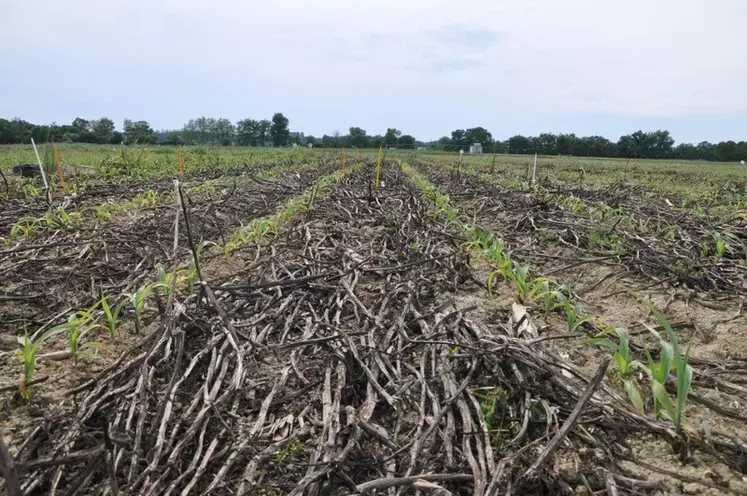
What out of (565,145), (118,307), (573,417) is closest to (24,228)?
(118,307)

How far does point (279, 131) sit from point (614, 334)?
Answer: 79353 millimetres

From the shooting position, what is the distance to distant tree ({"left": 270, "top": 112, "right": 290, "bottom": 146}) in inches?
2921

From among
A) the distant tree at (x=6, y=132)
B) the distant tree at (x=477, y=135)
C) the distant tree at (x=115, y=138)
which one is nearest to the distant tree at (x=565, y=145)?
the distant tree at (x=477, y=135)

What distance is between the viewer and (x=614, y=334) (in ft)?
8.43

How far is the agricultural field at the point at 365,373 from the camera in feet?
4.81

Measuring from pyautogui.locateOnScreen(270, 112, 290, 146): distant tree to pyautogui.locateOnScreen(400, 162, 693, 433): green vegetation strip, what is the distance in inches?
2850

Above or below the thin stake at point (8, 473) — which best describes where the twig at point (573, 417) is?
below

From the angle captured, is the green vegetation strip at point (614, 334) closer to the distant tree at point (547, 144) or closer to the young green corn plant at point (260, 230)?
the young green corn plant at point (260, 230)

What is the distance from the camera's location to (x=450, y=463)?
1520 mm

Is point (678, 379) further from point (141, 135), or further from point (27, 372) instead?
point (141, 135)

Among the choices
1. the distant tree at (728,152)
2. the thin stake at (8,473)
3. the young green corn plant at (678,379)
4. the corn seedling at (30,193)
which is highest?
the distant tree at (728,152)

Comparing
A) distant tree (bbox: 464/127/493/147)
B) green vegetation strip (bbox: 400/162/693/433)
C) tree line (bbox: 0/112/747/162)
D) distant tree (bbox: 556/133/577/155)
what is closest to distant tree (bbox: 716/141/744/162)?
tree line (bbox: 0/112/747/162)

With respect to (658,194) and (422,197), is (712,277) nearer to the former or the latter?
(422,197)

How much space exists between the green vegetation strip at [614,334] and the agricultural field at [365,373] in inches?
0.6
